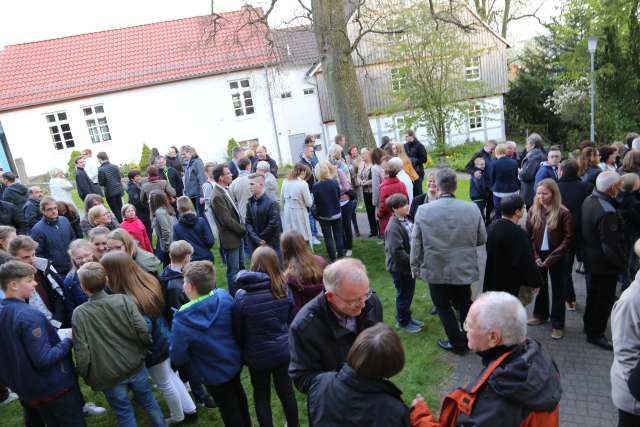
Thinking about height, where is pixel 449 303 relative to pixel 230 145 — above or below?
below

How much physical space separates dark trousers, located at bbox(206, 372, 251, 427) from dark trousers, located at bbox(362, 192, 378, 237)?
5.85 metres

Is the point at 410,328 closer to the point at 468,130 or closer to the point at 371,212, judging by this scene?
the point at 371,212

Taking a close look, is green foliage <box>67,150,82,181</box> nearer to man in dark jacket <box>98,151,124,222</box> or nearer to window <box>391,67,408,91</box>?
man in dark jacket <box>98,151,124,222</box>

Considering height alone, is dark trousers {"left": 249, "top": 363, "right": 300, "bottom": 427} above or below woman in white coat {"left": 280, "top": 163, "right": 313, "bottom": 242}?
below

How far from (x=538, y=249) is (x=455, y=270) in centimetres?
121

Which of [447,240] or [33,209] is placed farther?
[33,209]

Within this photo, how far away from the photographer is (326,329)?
2.97m

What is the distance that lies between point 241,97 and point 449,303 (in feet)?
76.6

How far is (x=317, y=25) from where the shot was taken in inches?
511

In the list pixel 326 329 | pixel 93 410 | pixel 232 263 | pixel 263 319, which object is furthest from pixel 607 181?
pixel 93 410

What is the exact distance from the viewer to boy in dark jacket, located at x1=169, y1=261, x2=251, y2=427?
3535 millimetres

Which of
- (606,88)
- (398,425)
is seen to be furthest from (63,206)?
(606,88)

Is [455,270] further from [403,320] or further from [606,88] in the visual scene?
[606,88]

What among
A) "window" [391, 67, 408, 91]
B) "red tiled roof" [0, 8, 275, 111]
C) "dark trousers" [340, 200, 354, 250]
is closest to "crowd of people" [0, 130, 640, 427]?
"dark trousers" [340, 200, 354, 250]
